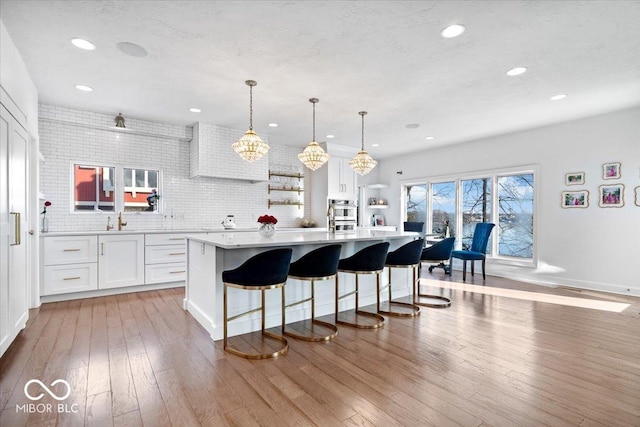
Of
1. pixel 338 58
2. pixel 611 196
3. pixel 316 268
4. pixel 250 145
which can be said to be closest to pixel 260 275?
pixel 316 268

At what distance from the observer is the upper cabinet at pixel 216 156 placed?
218 inches

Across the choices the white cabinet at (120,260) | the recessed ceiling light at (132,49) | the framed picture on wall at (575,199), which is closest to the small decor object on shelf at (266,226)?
the recessed ceiling light at (132,49)

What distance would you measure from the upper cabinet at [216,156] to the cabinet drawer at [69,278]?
2.17m

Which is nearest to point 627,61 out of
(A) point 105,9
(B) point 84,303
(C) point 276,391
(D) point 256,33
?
(D) point 256,33

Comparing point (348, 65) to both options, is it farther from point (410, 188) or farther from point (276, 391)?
point (410, 188)

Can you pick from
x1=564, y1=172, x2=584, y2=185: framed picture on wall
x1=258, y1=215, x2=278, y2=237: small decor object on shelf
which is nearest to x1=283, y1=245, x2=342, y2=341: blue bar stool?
x1=258, y1=215, x2=278, y2=237: small decor object on shelf

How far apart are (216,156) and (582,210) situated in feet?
20.2

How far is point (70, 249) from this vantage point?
4332 mm

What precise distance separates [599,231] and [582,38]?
348 cm

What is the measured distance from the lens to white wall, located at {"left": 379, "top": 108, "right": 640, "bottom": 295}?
4.70 metres

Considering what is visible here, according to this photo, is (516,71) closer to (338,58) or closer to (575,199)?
(338,58)

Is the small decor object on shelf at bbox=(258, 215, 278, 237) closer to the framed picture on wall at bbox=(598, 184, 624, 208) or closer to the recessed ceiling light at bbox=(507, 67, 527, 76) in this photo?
the recessed ceiling light at bbox=(507, 67, 527, 76)

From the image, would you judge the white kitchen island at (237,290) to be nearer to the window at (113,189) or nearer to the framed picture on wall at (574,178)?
the window at (113,189)

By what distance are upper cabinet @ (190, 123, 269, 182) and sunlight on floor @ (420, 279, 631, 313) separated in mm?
3848
